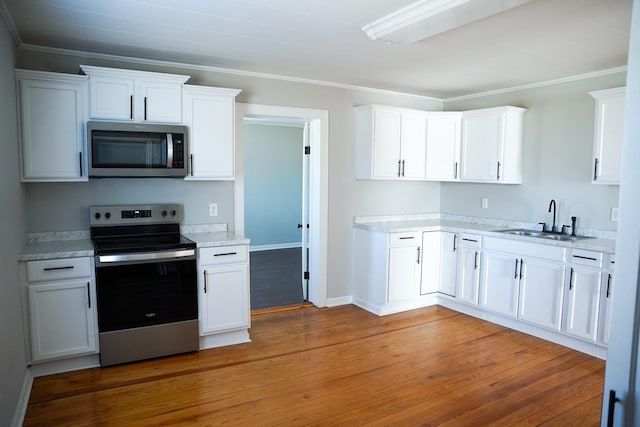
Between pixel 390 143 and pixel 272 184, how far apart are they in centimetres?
390

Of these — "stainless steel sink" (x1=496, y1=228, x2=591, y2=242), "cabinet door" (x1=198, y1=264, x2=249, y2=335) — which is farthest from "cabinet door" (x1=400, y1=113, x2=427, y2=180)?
"cabinet door" (x1=198, y1=264, x2=249, y2=335)

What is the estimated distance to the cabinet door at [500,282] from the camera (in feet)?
13.2

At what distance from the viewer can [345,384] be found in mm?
3010

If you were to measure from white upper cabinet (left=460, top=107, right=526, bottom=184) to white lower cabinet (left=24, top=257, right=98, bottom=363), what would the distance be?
3962 millimetres

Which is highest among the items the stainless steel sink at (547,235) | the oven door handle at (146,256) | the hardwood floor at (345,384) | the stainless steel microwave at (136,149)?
the stainless steel microwave at (136,149)

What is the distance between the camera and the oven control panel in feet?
11.4

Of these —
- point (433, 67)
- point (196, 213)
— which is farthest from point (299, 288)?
point (433, 67)

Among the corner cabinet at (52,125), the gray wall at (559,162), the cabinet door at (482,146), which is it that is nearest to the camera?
the corner cabinet at (52,125)

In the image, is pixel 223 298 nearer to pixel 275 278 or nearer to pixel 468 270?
pixel 275 278

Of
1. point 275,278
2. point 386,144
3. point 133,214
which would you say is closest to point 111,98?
point 133,214

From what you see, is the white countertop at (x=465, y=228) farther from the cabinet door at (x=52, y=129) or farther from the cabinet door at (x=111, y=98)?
the cabinet door at (x=52, y=129)

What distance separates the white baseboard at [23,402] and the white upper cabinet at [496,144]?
4481 mm

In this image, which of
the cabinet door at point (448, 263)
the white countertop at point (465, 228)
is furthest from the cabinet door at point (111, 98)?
the cabinet door at point (448, 263)

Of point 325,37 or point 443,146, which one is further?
point 443,146
